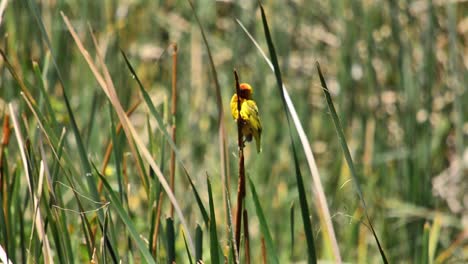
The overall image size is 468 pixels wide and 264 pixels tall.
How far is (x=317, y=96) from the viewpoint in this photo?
3.81 m

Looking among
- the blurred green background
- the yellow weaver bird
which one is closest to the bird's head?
the yellow weaver bird

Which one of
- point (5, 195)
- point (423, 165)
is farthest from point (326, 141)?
point (5, 195)

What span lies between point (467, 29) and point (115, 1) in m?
1.49

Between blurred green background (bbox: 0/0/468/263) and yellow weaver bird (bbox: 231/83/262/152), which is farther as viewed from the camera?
blurred green background (bbox: 0/0/468/263)

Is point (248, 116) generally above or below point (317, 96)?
above

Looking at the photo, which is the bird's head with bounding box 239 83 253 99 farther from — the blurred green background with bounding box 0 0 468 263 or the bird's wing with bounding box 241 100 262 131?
the blurred green background with bounding box 0 0 468 263

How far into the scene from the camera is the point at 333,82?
3822 millimetres

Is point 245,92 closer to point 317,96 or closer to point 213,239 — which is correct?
point 213,239

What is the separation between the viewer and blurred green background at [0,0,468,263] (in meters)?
2.88

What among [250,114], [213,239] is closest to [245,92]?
[250,114]

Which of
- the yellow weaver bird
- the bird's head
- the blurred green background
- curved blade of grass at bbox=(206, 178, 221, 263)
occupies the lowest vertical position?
the blurred green background

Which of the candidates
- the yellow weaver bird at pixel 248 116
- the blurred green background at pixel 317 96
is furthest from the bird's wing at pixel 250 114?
the blurred green background at pixel 317 96

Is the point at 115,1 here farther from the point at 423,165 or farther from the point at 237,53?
the point at 423,165

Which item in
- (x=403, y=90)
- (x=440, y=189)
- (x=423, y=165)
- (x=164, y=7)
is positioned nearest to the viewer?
(x=423, y=165)
